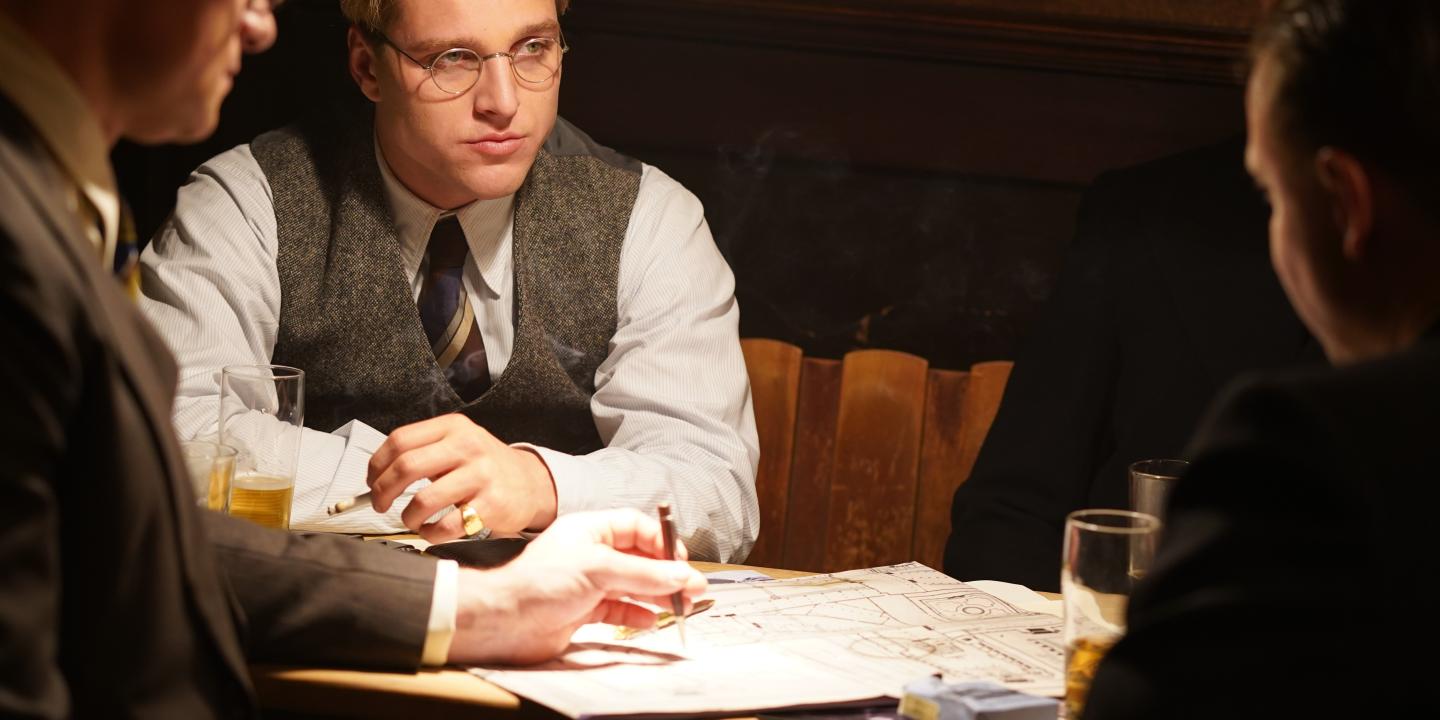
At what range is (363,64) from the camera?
275cm

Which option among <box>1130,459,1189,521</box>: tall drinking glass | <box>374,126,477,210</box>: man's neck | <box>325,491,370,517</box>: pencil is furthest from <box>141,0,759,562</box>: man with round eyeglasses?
<box>1130,459,1189,521</box>: tall drinking glass

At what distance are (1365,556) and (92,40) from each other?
3.17 ft

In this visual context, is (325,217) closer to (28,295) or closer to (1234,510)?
(28,295)

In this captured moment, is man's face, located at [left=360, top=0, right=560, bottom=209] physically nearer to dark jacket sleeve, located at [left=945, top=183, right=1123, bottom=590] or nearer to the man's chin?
the man's chin

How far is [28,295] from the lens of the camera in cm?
90

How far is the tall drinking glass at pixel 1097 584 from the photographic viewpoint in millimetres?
1454

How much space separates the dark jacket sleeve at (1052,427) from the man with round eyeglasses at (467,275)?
442mm

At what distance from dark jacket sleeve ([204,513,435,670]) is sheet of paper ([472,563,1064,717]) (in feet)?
0.33

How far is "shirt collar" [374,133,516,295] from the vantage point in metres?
2.76

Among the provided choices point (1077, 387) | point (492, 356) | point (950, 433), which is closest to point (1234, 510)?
point (1077, 387)

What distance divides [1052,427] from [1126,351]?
0.21m

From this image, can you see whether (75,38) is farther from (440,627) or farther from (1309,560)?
(1309,560)

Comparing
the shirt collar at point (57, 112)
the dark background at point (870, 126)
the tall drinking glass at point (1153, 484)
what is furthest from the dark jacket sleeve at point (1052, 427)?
the shirt collar at point (57, 112)

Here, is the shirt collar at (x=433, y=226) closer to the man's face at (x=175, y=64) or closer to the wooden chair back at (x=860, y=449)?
the wooden chair back at (x=860, y=449)
